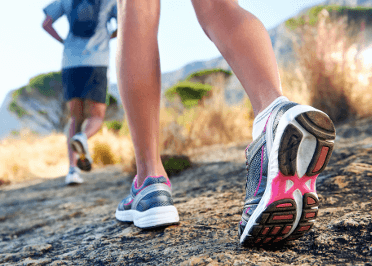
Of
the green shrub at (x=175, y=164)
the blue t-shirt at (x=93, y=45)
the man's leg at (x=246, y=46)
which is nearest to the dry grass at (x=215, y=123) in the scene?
the green shrub at (x=175, y=164)

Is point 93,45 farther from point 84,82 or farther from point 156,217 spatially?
point 156,217

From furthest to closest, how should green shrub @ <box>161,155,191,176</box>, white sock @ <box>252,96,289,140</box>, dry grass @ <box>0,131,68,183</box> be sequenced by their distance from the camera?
dry grass @ <box>0,131,68,183</box>, green shrub @ <box>161,155,191,176</box>, white sock @ <box>252,96,289,140</box>

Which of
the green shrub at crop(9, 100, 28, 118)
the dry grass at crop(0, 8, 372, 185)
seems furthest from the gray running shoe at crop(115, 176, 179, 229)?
the green shrub at crop(9, 100, 28, 118)

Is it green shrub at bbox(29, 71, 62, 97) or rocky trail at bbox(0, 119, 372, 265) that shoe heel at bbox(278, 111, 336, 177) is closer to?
rocky trail at bbox(0, 119, 372, 265)

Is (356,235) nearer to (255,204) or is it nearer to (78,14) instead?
(255,204)

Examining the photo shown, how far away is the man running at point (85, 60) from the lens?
2.38 meters

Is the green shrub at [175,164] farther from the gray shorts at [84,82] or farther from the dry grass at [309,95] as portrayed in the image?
the gray shorts at [84,82]

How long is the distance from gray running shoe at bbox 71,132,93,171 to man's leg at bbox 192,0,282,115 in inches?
69.1

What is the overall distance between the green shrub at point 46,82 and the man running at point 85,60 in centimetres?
1362

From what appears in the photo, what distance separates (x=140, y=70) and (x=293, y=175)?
1.63 ft

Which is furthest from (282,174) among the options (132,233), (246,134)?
(246,134)

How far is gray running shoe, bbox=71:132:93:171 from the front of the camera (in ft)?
7.14

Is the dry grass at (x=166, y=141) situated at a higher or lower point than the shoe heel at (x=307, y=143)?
lower

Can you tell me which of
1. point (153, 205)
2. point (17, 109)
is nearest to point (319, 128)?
point (153, 205)
